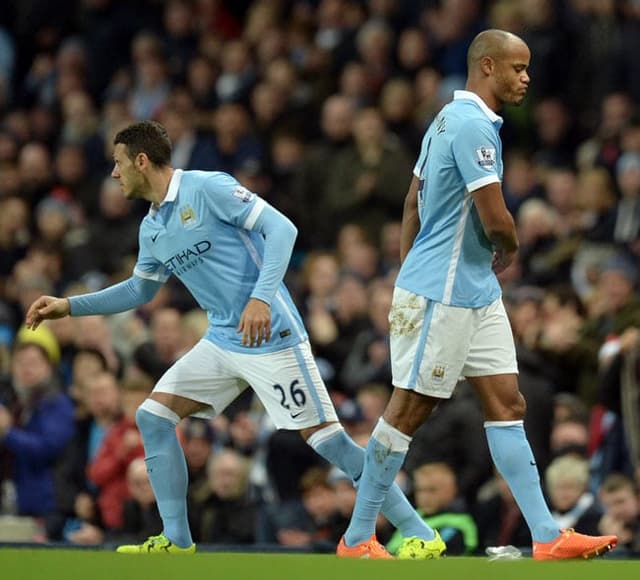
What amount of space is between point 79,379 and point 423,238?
5.42 metres

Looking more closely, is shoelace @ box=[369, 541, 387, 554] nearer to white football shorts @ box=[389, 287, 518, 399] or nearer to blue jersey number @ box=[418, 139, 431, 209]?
white football shorts @ box=[389, 287, 518, 399]

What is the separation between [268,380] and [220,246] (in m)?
0.66

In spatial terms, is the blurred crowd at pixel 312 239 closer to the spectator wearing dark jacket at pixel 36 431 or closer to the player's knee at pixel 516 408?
the spectator wearing dark jacket at pixel 36 431

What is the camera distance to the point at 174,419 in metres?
7.94

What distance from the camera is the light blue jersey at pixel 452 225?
7.20m

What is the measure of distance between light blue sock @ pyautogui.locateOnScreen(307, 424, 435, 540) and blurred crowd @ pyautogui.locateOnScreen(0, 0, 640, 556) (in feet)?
4.73

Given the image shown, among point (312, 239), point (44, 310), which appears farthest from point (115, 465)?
point (312, 239)

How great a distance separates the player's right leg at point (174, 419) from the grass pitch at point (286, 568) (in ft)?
2.13

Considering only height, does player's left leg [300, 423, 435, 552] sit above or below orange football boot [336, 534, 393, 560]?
above

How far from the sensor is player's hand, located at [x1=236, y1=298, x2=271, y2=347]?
7516 mm

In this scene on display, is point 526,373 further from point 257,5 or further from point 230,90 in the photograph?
point 257,5

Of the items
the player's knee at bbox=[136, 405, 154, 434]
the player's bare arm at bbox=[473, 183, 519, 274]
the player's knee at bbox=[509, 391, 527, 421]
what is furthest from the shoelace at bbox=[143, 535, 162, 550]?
the player's bare arm at bbox=[473, 183, 519, 274]

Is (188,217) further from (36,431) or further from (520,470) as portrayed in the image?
(36,431)

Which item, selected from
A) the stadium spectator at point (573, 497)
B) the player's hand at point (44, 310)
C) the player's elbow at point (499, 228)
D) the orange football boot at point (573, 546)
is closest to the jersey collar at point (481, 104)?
the player's elbow at point (499, 228)
